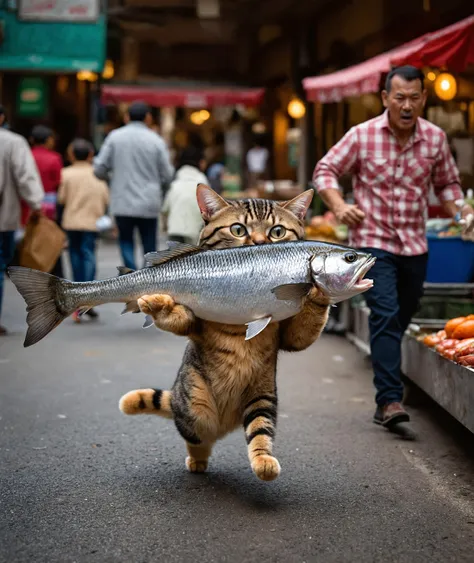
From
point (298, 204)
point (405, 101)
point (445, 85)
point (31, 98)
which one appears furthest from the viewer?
point (31, 98)

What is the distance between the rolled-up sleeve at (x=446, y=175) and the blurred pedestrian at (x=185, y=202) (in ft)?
15.3

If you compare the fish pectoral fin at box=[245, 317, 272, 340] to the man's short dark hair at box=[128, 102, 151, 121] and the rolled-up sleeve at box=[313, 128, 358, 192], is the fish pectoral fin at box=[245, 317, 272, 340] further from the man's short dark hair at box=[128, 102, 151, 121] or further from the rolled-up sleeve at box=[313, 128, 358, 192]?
the man's short dark hair at box=[128, 102, 151, 121]

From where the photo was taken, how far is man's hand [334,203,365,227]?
5.80 m

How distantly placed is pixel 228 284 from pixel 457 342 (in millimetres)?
2256

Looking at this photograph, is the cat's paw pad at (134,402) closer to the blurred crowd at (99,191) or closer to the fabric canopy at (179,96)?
the blurred crowd at (99,191)

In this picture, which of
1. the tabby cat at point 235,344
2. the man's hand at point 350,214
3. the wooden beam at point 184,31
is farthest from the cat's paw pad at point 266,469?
the wooden beam at point 184,31

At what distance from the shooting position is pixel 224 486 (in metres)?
4.78

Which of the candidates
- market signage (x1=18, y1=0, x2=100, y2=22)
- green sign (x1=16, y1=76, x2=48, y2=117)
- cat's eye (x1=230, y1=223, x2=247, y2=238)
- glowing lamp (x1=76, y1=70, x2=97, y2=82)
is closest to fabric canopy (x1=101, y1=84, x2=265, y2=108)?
glowing lamp (x1=76, y1=70, x2=97, y2=82)

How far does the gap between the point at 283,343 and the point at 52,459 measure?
61.8 inches

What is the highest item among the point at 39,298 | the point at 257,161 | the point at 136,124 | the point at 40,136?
the point at 136,124

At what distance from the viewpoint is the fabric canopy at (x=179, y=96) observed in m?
21.3

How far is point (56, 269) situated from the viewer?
454 inches

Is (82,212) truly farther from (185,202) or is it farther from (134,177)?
(185,202)

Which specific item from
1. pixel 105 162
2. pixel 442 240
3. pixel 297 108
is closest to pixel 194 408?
pixel 442 240
